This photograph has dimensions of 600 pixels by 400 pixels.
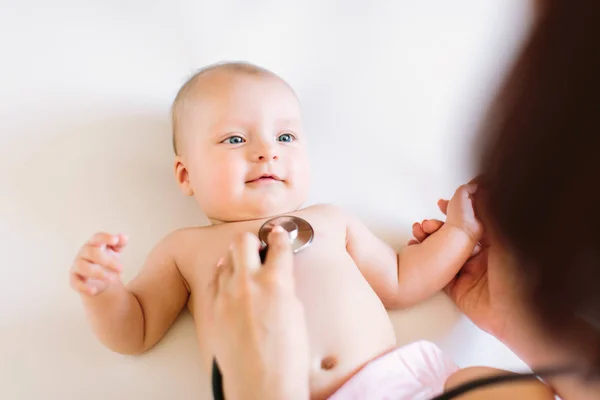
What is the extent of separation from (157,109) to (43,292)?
1.29 ft

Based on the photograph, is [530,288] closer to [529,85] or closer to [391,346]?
[529,85]

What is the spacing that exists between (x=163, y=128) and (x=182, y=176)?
15 centimetres

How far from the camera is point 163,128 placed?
1045 mm

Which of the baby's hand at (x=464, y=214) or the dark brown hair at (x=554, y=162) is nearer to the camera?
the dark brown hair at (x=554, y=162)

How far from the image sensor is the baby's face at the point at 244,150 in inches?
33.7

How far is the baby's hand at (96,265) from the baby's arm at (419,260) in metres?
0.36

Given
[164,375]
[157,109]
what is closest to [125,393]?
[164,375]

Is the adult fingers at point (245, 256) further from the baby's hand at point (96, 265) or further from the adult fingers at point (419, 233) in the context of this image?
the adult fingers at point (419, 233)

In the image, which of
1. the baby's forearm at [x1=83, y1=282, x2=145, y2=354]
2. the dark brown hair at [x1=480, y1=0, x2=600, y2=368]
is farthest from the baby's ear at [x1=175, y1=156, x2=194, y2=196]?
the dark brown hair at [x1=480, y1=0, x2=600, y2=368]

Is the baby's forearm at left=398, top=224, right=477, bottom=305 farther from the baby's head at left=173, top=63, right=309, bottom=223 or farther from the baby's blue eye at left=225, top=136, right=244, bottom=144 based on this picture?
the baby's blue eye at left=225, top=136, right=244, bottom=144

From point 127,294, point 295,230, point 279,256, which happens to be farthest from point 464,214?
point 127,294

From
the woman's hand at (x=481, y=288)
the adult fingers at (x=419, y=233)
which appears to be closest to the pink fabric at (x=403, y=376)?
the woman's hand at (x=481, y=288)

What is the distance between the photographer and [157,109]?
106cm

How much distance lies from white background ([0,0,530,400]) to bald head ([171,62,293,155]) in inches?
3.2
